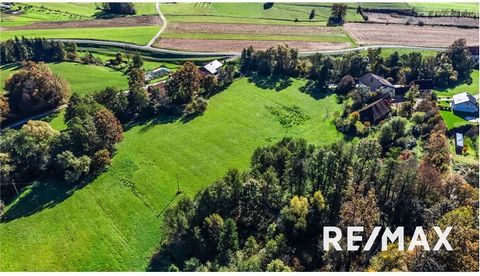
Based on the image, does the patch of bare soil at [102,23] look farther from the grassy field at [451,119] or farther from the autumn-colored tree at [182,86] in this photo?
the grassy field at [451,119]

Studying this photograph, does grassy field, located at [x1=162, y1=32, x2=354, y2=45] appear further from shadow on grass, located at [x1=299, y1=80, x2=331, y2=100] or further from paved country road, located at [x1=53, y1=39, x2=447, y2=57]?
shadow on grass, located at [x1=299, y1=80, x2=331, y2=100]

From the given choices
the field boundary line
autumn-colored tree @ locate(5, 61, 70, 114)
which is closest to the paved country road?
the field boundary line

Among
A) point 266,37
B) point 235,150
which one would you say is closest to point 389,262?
point 235,150

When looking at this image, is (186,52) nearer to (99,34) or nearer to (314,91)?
(99,34)

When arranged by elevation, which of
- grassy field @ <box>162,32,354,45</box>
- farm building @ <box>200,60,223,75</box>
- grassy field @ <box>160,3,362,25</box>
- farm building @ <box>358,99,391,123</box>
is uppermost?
grassy field @ <box>160,3,362,25</box>

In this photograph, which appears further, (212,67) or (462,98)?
(212,67)

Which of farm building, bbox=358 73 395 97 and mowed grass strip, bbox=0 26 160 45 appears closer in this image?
farm building, bbox=358 73 395 97
